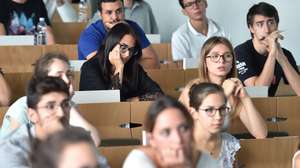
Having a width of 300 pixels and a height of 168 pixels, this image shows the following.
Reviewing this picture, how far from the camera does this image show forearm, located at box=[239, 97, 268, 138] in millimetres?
4230

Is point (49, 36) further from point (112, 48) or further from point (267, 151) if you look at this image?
point (267, 151)

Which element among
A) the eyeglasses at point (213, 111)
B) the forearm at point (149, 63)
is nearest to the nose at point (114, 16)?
the forearm at point (149, 63)

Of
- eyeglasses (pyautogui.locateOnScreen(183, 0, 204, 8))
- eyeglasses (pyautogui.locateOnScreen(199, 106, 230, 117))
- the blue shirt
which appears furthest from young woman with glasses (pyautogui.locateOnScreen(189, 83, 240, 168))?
eyeglasses (pyautogui.locateOnScreen(183, 0, 204, 8))

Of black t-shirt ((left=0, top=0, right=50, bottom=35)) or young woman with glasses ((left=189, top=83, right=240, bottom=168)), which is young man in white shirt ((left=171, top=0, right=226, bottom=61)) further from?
young woman with glasses ((left=189, top=83, right=240, bottom=168))

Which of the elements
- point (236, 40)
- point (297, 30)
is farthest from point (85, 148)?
point (236, 40)

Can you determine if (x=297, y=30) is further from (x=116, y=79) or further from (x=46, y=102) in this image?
(x=46, y=102)

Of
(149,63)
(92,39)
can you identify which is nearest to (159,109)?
(92,39)

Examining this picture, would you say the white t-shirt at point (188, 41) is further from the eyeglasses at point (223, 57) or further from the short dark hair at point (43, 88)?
the short dark hair at point (43, 88)

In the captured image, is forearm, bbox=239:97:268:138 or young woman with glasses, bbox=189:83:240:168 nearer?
young woman with glasses, bbox=189:83:240:168

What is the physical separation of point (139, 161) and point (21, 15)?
13.0 ft

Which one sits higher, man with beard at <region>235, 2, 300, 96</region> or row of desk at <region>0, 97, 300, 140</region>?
man with beard at <region>235, 2, 300, 96</region>

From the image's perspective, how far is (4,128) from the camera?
3.83 metres

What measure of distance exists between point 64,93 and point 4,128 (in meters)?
0.72

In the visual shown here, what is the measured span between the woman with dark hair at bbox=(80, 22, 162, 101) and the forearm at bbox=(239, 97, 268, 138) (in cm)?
61
